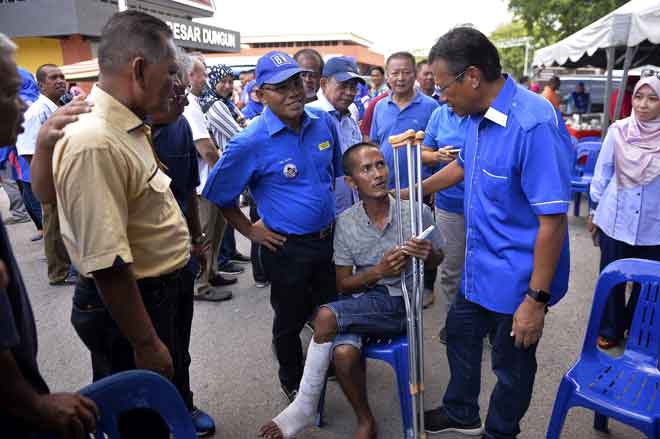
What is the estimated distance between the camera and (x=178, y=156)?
285cm

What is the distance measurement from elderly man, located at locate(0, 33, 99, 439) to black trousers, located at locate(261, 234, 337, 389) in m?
1.52

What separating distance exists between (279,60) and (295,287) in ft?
4.19

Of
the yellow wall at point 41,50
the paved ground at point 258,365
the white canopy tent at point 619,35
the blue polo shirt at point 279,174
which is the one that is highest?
the yellow wall at point 41,50

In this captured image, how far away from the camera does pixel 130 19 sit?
66.7 inches

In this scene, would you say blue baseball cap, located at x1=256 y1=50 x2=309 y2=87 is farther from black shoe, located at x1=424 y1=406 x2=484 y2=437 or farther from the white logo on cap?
black shoe, located at x1=424 y1=406 x2=484 y2=437

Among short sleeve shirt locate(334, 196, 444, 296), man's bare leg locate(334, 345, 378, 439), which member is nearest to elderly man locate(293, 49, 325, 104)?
short sleeve shirt locate(334, 196, 444, 296)

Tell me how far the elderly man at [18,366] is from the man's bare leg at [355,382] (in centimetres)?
135

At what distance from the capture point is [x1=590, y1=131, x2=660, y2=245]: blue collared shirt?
10.6 feet

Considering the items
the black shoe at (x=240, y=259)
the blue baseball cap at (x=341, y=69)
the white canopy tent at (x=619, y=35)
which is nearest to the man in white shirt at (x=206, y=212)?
the black shoe at (x=240, y=259)

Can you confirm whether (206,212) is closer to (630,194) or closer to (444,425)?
(444,425)

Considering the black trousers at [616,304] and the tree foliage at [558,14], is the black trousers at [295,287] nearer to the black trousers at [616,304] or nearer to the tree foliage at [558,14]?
the black trousers at [616,304]

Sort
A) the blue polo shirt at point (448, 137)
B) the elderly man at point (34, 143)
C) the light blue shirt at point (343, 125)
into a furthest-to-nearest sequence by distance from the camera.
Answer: the elderly man at point (34, 143), the light blue shirt at point (343, 125), the blue polo shirt at point (448, 137)

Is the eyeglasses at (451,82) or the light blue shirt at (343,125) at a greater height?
the eyeglasses at (451,82)

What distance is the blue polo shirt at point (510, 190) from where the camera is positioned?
78.2 inches
